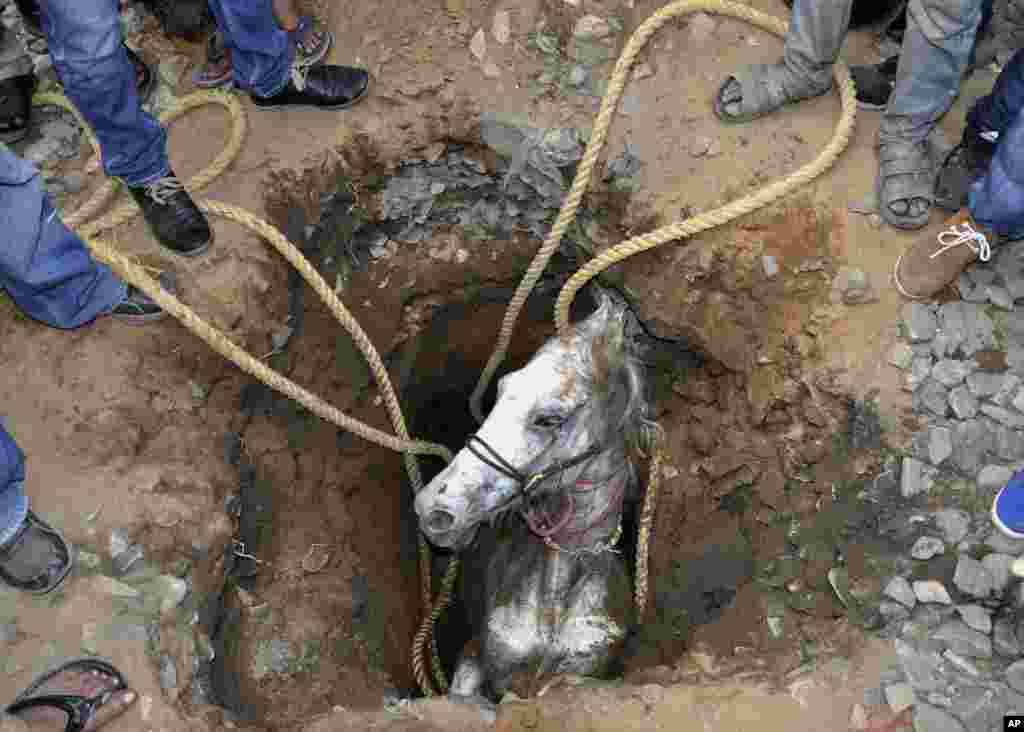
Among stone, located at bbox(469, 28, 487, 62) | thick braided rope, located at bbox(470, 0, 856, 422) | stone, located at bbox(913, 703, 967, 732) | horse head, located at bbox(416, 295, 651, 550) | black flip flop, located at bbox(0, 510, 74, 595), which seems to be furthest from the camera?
stone, located at bbox(469, 28, 487, 62)

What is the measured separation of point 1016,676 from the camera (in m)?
2.75

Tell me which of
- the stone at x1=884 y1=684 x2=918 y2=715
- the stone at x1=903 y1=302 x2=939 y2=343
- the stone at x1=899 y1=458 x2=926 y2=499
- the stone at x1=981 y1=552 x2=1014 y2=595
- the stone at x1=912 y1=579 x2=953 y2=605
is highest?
the stone at x1=903 y1=302 x2=939 y2=343

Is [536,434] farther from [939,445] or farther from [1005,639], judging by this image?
[1005,639]

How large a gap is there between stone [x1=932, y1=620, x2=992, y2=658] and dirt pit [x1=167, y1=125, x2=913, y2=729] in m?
0.23

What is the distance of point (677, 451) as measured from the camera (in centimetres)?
417

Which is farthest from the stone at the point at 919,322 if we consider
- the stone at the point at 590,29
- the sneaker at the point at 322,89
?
the sneaker at the point at 322,89

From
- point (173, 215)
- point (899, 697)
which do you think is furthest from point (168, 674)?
point (899, 697)

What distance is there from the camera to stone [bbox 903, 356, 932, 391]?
333 centimetres

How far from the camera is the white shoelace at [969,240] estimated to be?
321 cm

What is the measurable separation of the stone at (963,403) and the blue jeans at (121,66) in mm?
3129

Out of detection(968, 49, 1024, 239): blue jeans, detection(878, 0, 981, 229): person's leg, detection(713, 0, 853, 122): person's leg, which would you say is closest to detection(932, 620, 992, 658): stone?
detection(968, 49, 1024, 239): blue jeans

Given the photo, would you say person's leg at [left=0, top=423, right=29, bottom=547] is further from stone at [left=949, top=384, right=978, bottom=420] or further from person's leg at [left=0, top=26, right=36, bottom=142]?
stone at [left=949, top=384, right=978, bottom=420]

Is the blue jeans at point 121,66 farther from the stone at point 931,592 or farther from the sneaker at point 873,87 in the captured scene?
the stone at point 931,592

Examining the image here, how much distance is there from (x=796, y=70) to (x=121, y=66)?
2.68 metres
